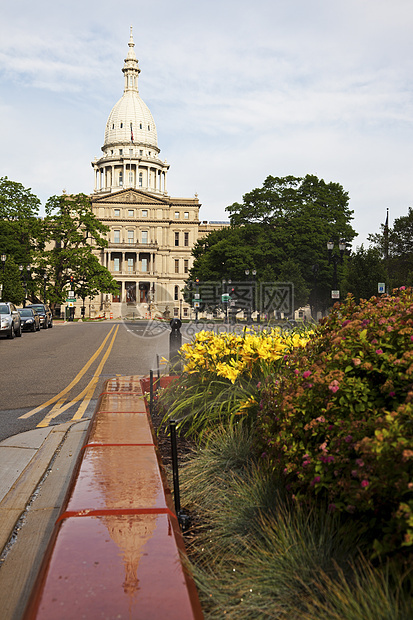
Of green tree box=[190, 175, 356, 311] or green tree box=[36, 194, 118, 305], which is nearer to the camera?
green tree box=[190, 175, 356, 311]

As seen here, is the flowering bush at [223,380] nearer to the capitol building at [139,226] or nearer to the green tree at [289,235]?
the green tree at [289,235]

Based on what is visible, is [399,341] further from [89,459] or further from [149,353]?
[149,353]

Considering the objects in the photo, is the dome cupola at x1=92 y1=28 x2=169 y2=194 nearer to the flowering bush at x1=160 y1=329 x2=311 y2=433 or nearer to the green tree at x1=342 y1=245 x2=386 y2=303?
the green tree at x1=342 y1=245 x2=386 y2=303

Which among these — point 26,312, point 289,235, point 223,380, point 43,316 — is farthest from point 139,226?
point 223,380

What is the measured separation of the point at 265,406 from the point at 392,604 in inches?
70.2

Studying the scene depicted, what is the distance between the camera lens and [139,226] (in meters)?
131

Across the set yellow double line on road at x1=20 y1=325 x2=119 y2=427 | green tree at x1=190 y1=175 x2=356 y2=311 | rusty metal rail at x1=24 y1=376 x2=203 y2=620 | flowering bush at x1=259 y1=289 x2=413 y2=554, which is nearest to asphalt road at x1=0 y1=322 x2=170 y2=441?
yellow double line on road at x1=20 y1=325 x2=119 y2=427

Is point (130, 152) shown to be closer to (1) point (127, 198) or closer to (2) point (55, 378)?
(1) point (127, 198)

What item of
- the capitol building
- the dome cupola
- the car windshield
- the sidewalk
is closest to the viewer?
the sidewalk

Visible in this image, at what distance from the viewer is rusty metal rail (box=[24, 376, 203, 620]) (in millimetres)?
1974

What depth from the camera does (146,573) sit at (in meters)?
2.19

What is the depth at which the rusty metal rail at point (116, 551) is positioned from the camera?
6.48ft

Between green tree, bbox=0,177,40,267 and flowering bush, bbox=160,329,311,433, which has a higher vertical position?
green tree, bbox=0,177,40,267

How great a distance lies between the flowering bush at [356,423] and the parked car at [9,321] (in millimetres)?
27688
